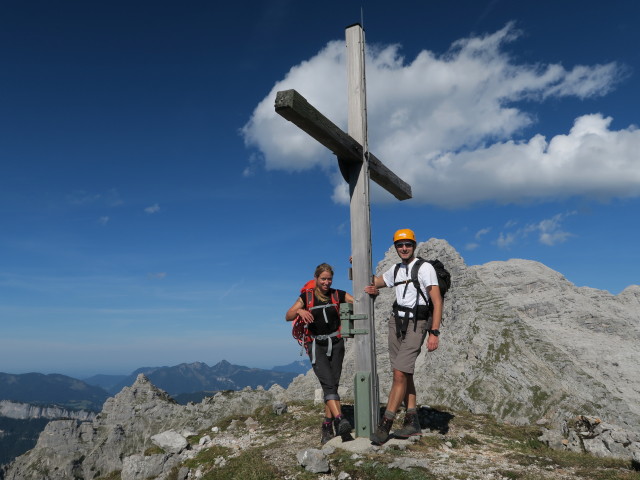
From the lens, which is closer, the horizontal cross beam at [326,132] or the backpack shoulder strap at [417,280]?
the horizontal cross beam at [326,132]

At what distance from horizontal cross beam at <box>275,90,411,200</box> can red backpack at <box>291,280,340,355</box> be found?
125 inches

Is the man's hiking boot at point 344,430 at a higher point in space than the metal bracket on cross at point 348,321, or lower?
lower

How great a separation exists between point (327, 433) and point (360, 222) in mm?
5058

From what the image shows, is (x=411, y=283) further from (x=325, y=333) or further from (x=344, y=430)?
(x=344, y=430)

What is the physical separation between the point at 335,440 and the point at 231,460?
2.60m

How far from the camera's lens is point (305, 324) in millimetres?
10406

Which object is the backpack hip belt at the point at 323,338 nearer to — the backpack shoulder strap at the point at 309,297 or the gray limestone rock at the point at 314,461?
the backpack shoulder strap at the point at 309,297

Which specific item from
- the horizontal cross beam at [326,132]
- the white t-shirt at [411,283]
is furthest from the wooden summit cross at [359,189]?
the white t-shirt at [411,283]

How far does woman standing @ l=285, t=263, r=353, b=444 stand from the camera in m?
10.1

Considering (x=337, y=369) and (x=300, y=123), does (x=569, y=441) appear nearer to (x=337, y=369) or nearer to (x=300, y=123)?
(x=337, y=369)

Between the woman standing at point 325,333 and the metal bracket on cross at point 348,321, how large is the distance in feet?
1.49

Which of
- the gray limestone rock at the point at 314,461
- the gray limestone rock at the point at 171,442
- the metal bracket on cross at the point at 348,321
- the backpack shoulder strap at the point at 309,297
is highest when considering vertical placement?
the backpack shoulder strap at the point at 309,297

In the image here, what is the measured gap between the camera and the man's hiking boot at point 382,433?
9.22 meters

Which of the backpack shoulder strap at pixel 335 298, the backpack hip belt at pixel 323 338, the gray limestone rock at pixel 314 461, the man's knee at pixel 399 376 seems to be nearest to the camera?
the gray limestone rock at pixel 314 461
